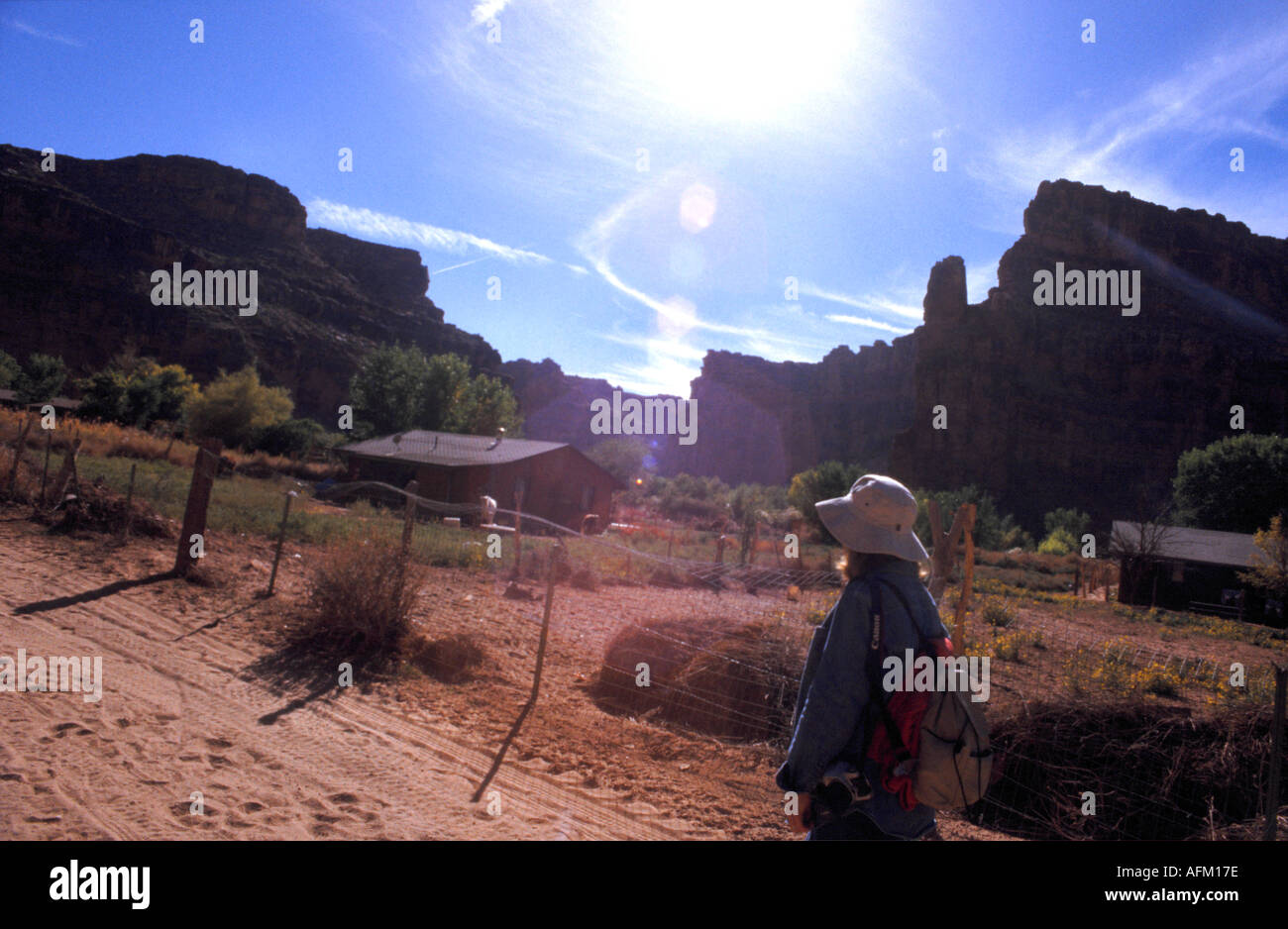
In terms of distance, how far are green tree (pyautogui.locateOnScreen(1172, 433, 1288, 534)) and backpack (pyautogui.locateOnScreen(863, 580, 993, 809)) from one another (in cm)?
5606

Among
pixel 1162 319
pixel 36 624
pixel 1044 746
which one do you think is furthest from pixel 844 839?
pixel 1162 319

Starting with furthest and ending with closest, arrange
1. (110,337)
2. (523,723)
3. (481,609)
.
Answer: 1. (110,337)
2. (481,609)
3. (523,723)

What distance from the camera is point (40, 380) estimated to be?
4844 centimetres

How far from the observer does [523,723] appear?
5898mm

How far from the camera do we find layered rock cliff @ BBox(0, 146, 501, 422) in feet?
212

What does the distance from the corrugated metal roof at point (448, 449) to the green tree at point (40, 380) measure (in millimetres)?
28019

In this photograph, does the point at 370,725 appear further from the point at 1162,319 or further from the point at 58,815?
the point at 1162,319

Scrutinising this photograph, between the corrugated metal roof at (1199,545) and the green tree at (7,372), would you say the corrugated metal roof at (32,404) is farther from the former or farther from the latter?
the corrugated metal roof at (1199,545)

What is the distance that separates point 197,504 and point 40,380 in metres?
54.0

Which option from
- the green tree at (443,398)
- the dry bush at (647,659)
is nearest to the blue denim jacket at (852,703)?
the dry bush at (647,659)

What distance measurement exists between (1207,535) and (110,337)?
8339 centimetres

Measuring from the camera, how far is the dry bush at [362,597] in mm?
7219

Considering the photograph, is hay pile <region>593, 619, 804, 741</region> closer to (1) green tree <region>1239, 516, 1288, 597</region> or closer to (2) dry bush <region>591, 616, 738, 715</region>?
(2) dry bush <region>591, 616, 738, 715</region>

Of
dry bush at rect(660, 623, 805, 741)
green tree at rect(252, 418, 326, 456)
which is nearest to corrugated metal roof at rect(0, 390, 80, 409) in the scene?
green tree at rect(252, 418, 326, 456)
